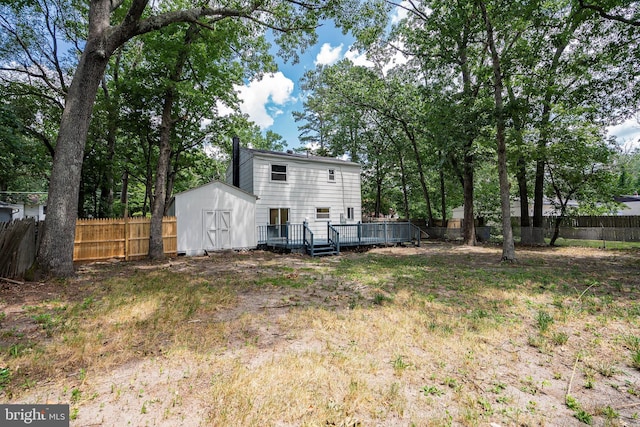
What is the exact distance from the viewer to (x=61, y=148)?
6.40m

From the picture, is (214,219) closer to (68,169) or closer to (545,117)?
(68,169)

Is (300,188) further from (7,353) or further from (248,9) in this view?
(7,353)

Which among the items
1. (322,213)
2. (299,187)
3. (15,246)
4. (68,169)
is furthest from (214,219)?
(15,246)

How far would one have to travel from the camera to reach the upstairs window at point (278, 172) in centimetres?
1550

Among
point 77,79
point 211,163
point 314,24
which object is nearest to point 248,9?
point 314,24

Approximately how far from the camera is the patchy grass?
216cm

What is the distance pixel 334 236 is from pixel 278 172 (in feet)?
17.0

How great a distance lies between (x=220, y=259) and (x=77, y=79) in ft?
22.5

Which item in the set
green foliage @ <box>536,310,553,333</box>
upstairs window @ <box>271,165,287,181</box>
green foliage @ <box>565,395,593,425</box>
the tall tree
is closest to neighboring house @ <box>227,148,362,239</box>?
upstairs window @ <box>271,165,287,181</box>

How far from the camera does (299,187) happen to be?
16.1 m

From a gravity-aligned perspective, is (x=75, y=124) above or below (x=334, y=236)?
above

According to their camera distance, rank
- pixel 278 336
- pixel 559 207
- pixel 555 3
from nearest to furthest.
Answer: pixel 278 336 < pixel 555 3 < pixel 559 207

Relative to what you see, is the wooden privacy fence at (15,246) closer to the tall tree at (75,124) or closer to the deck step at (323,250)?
the tall tree at (75,124)

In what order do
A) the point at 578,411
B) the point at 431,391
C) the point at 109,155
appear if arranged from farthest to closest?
the point at 109,155, the point at 431,391, the point at 578,411
